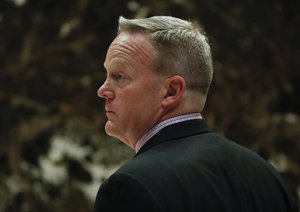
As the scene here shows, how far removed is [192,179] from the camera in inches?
73.7

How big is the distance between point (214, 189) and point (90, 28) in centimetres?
410

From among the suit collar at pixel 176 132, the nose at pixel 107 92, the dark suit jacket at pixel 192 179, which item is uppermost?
the nose at pixel 107 92

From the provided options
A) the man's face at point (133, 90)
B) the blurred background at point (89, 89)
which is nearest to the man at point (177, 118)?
the man's face at point (133, 90)

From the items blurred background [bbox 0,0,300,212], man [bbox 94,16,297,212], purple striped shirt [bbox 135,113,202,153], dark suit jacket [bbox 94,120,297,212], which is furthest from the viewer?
blurred background [bbox 0,0,300,212]

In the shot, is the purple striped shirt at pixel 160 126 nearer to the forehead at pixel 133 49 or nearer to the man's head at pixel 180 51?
the man's head at pixel 180 51

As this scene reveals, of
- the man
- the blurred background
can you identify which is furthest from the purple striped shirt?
the blurred background

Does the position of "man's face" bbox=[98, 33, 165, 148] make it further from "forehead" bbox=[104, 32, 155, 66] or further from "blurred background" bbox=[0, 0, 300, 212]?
"blurred background" bbox=[0, 0, 300, 212]

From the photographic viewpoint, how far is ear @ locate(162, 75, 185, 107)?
2059mm

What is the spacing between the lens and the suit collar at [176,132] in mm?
2016

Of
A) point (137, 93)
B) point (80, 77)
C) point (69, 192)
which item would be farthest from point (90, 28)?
point (137, 93)

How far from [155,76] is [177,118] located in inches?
5.2

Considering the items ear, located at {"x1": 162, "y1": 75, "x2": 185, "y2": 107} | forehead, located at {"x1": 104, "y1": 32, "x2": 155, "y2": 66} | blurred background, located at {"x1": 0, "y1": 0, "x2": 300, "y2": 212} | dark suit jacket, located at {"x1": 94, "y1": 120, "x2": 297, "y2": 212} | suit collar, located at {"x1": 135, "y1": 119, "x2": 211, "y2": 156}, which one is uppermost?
forehead, located at {"x1": 104, "y1": 32, "x2": 155, "y2": 66}

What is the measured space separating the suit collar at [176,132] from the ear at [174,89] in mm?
66

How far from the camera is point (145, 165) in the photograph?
6.09ft
